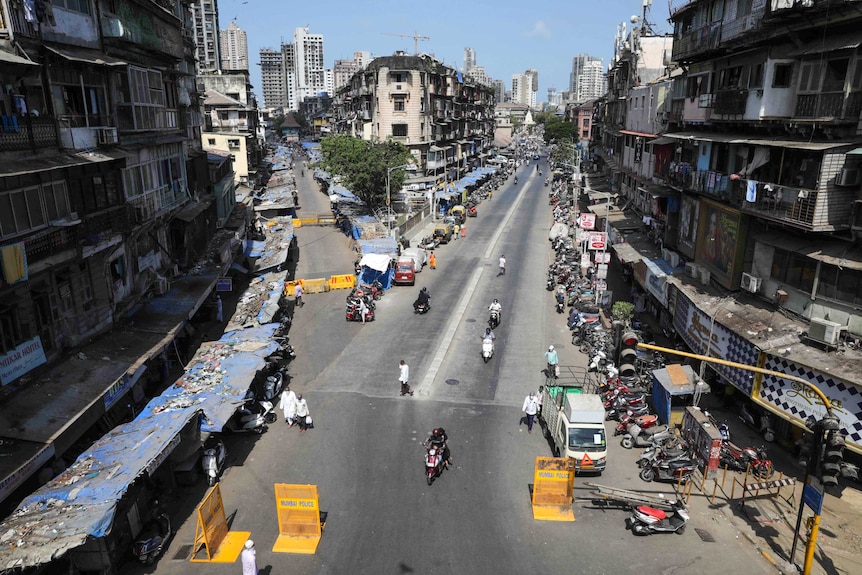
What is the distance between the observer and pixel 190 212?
2930 cm

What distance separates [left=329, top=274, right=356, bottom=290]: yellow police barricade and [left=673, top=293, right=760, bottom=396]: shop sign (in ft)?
72.8

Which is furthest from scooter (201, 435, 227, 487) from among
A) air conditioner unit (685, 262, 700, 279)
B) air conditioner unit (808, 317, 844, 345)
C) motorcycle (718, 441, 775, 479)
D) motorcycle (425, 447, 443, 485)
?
air conditioner unit (685, 262, 700, 279)

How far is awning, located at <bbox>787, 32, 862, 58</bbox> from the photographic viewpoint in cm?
1784

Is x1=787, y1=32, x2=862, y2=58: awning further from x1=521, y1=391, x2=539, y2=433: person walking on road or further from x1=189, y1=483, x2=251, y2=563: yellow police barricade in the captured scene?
x1=189, y1=483, x2=251, y2=563: yellow police barricade

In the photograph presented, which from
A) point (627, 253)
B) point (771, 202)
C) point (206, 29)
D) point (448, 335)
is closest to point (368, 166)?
point (627, 253)

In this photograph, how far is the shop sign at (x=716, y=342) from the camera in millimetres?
19297

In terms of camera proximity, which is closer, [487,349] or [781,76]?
[781,76]

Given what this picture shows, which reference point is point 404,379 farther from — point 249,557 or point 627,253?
point 627,253

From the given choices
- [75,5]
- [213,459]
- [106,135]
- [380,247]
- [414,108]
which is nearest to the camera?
[213,459]

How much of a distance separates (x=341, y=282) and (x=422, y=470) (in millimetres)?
23193

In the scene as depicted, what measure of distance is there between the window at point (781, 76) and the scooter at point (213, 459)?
23.0 metres

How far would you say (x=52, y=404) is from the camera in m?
15.9

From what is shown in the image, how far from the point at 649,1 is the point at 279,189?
151 ft

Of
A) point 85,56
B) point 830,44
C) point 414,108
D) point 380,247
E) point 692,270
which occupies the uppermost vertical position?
point 414,108
